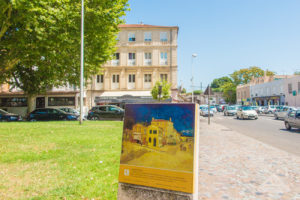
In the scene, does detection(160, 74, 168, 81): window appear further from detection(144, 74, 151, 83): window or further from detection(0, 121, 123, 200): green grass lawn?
detection(0, 121, 123, 200): green grass lawn

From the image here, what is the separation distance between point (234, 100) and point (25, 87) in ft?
242

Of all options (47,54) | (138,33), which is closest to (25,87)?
(47,54)

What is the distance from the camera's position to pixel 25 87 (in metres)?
24.6

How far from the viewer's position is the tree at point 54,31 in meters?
11.6

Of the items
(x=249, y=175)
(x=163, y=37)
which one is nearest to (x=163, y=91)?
(x=163, y=37)

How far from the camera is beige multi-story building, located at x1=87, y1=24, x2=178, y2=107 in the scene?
1451 inches

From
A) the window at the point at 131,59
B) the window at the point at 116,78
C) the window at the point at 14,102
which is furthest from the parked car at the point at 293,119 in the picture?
the window at the point at 14,102

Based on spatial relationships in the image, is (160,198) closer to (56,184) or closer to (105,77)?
(56,184)

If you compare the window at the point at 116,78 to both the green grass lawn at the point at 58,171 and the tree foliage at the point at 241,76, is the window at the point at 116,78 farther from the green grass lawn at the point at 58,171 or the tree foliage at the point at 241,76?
the tree foliage at the point at 241,76

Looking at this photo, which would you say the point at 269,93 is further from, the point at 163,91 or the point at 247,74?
the point at 163,91

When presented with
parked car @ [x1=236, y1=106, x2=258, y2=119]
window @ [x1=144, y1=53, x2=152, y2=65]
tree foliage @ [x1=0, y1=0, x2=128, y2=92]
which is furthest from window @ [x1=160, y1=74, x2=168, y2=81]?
tree foliage @ [x1=0, y1=0, x2=128, y2=92]

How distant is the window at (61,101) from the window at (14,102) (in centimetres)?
388

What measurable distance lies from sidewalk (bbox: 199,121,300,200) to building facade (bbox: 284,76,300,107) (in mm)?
42376

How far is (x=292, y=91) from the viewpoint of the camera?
1752 inches
